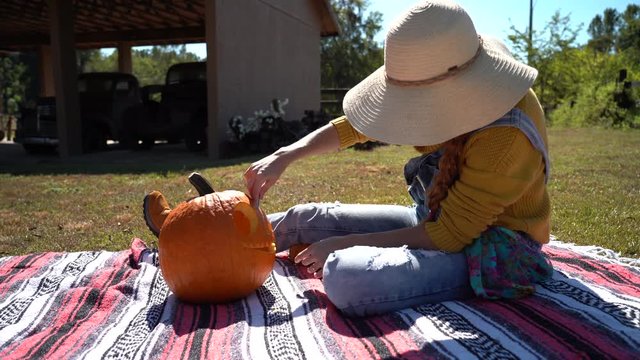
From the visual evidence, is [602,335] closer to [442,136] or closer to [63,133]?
[442,136]

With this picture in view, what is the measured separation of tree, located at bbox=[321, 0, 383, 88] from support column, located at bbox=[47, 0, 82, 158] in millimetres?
22709

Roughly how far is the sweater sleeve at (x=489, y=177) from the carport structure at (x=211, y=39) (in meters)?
8.60

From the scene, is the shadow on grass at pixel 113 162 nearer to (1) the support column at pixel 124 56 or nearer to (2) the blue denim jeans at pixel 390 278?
(2) the blue denim jeans at pixel 390 278

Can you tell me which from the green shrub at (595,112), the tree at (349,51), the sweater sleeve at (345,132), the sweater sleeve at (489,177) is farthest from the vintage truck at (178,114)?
the tree at (349,51)

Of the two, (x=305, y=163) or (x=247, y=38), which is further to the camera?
(x=247, y=38)

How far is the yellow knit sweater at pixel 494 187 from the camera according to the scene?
190 cm

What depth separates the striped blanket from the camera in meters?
1.76

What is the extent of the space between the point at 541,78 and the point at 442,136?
26890 millimetres

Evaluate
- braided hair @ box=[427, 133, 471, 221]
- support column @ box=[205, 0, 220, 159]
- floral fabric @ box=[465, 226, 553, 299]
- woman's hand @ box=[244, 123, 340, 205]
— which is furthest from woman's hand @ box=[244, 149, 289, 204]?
support column @ box=[205, 0, 220, 159]

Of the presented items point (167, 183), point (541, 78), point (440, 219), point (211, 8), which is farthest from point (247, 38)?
point (541, 78)

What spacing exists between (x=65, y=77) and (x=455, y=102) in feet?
34.5

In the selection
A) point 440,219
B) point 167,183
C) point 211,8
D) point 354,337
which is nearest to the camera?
point 354,337

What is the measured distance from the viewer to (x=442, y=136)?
1914 millimetres

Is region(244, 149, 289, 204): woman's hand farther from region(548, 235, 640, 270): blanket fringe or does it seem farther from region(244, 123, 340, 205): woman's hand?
region(548, 235, 640, 270): blanket fringe
